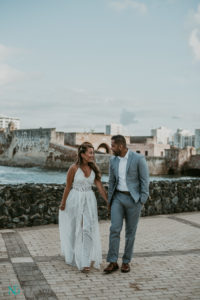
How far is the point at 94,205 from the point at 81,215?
10.1 inches

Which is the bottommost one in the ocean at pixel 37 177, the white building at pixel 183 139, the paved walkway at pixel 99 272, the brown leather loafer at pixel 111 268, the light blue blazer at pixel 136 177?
the ocean at pixel 37 177

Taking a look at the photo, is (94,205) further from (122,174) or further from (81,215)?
(122,174)

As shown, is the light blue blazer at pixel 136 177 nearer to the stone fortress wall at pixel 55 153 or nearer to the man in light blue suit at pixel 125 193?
the man in light blue suit at pixel 125 193

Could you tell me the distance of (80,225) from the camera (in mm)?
5480

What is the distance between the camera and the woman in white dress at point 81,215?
17.9 feet

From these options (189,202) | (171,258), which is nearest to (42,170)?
(189,202)

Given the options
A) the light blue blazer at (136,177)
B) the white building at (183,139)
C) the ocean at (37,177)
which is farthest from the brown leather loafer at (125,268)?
the white building at (183,139)

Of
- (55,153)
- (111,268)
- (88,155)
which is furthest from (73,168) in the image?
(55,153)

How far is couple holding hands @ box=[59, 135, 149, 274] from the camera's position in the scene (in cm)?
526

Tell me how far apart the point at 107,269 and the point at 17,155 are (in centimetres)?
4700

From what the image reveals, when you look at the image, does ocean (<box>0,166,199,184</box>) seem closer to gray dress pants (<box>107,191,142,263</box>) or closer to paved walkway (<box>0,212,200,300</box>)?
paved walkway (<box>0,212,200,300</box>)

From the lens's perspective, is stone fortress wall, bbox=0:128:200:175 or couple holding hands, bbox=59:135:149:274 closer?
couple holding hands, bbox=59:135:149:274

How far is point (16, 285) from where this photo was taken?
4.60 meters

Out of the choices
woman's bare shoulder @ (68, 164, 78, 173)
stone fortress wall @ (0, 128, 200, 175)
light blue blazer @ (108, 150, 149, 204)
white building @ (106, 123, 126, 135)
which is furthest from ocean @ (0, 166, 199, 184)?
white building @ (106, 123, 126, 135)
